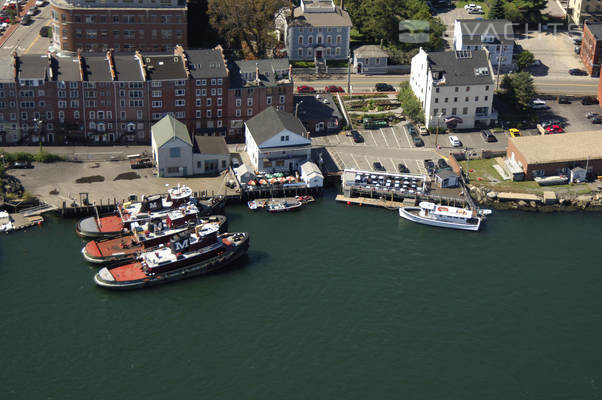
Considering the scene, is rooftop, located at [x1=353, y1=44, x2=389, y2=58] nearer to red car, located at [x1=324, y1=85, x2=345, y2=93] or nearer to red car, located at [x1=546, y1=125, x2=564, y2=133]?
red car, located at [x1=324, y1=85, x2=345, y2=93]

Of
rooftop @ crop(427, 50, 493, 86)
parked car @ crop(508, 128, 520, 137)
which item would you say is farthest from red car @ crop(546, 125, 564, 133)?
rooftop @ crop(427, 50, 493, 86)

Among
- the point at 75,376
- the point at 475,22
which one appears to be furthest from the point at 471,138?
the point at 75,376

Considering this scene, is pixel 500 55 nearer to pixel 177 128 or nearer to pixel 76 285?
pixel 177 128

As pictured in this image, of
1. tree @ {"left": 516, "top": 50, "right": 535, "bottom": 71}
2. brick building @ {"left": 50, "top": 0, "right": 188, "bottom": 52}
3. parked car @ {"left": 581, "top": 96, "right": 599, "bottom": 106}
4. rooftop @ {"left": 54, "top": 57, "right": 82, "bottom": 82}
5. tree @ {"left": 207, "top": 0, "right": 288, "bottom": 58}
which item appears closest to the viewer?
rooftop @ {"left": 54, "top": 57, "right": 82, "bottom": 82}

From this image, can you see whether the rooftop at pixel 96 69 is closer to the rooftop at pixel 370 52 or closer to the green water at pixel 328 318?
the green water at pixel 328 318

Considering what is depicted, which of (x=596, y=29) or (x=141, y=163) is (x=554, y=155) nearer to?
(x=596, y=29)

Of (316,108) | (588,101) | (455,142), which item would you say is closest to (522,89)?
(588,101)
